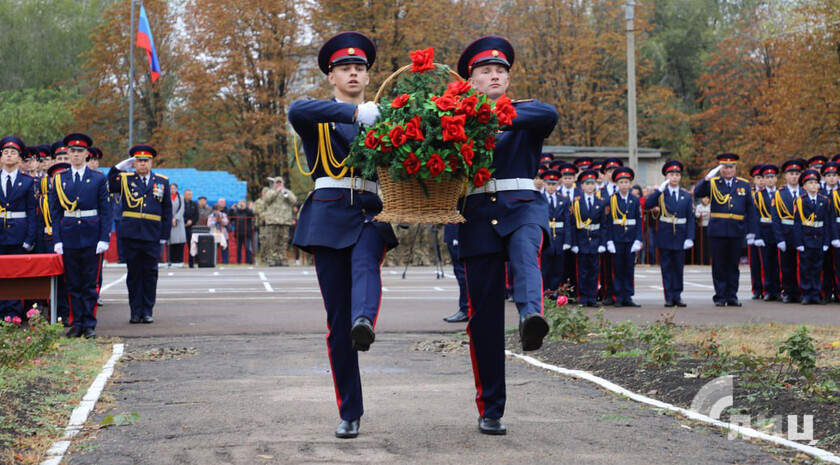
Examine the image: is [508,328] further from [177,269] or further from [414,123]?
[177,269]

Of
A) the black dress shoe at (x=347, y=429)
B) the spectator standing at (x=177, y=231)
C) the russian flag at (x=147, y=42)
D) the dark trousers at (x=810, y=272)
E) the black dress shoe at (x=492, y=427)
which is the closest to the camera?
the black dress shoe at (x=347, y=429)

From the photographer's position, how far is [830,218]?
17734mm

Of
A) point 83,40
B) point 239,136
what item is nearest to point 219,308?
point 239,136

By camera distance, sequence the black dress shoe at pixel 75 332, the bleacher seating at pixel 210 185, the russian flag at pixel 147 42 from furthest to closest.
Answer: the russian flag at pixel 147 42, the bleacher seating at pixel 210 185, the black dress shoe at pixel 75 332

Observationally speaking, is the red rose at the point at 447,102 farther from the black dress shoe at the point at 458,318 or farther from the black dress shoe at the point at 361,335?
the black dress shoe at the point at 458,318

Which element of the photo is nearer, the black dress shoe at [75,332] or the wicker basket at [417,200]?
the wicker basket at [417,200]

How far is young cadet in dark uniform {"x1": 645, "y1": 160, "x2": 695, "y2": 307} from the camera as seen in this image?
16484 millimetres

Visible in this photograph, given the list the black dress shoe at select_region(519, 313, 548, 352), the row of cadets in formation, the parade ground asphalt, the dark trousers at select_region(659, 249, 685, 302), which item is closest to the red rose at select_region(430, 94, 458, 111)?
the black dress shoe at select_region(519, 313, 548, 352)

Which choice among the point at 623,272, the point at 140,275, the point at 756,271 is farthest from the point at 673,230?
the point at 140,275

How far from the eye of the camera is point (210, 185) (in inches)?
1342

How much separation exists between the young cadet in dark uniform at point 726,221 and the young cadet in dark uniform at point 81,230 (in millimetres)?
9239

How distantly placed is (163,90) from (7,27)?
37.6 ft

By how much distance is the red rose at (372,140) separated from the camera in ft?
19.0

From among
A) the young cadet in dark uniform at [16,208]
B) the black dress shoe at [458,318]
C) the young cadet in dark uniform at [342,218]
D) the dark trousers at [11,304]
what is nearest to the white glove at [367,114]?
the young cadet in dark uniform at [342,218]
